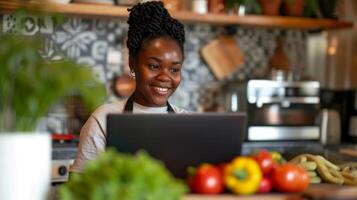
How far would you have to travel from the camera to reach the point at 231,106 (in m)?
3.85

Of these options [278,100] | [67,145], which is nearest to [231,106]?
[278,100]

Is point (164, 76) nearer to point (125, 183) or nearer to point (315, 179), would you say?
point (315, 179)

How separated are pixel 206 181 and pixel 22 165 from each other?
0.42 m

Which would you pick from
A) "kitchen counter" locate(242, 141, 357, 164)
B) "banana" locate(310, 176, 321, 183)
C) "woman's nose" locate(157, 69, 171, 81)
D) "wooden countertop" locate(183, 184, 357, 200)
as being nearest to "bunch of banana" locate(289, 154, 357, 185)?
"banana" locate(310, 176, 321, 183)

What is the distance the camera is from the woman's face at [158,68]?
204 centimetres

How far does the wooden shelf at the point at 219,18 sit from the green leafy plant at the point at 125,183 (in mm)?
1982

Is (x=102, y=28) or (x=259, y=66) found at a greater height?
(x=102, y=28)

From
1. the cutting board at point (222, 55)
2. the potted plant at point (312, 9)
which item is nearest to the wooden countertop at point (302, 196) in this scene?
the cutting board at point (222, 55)

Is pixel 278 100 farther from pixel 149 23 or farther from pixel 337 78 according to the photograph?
pixel 149 23

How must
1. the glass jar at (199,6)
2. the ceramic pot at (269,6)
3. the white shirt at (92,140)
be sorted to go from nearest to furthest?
1. the white shirt at (92,140)
2. the glass jar at (199,6)
3. the ceramic pot at (269,6)

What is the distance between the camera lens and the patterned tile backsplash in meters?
3.67

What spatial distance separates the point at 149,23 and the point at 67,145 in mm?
1418

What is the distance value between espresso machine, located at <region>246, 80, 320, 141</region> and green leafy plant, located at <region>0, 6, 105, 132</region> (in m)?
2.54

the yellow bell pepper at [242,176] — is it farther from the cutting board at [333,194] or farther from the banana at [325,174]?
the banana at [325,174]
